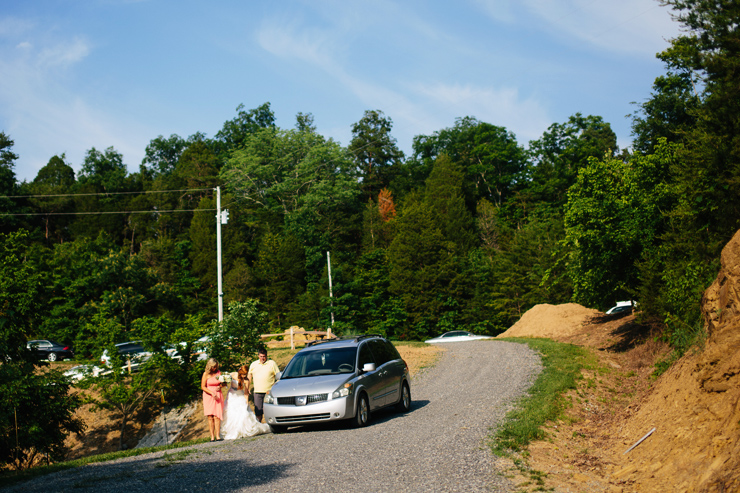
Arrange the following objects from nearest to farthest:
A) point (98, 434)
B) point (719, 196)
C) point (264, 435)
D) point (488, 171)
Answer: point (264, 435) < point (719, 196) < point (98, 434) < point (488, 171)

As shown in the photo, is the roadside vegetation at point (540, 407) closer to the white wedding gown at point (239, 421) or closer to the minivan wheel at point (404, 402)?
the minivan wheel at point (404, 402)

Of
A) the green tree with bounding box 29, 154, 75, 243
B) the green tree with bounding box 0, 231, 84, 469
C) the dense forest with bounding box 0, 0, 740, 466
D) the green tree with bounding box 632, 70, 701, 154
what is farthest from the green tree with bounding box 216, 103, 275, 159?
the green tree with bounding box 0, 231, 84, 469

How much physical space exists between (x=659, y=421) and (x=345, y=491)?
5854mm

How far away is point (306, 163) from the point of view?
80062mm

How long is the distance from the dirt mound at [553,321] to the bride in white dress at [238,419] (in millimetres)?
24841

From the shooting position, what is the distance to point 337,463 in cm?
907

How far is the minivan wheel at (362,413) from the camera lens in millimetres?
12461

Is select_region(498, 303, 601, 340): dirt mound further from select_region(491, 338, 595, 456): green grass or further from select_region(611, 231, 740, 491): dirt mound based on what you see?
select_region(611, 231, 740, 491): dirt mound

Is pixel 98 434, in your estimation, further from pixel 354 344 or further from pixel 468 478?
pixel 468 478

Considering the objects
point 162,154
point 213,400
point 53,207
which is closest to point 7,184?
point 53,207

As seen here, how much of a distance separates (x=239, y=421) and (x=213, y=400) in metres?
0.75

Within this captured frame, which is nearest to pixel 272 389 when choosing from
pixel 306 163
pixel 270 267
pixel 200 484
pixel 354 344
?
pixel 354 344

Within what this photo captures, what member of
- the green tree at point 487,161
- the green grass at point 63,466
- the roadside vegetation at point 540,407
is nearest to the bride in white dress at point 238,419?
the green grass at point 63,466

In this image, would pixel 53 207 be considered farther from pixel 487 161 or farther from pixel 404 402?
pixel 404 402
